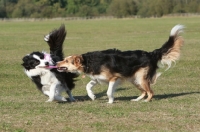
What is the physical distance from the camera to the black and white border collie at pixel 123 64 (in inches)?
378

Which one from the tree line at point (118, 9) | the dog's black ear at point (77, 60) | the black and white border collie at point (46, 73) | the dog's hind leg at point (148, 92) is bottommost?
the tree line at point (118, 9)

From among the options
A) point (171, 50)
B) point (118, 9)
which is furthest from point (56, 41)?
point (118, 9)

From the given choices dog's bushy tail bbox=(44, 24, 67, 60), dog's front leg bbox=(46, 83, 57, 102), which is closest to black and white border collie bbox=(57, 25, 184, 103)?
dog's front leg bbox=(46, 83, 57, 102)

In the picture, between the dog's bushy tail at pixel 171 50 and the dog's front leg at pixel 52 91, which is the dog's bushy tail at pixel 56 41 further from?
the dog's bushy tail at pixel 171 50

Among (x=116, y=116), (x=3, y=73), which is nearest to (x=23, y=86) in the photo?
(x=3, y=73)

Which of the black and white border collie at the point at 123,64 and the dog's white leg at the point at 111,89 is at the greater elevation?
the black and white border collie at the point at 123,64

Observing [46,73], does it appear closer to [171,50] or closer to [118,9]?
[171,50]

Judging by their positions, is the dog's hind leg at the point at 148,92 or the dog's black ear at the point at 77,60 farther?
the dog's hind leg at the point at 148,92

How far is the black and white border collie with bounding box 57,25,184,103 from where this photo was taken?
9602 mm

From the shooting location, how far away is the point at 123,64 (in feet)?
32.1

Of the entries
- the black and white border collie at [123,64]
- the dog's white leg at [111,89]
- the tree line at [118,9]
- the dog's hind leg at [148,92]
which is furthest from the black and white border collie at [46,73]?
the tree line at [118,9]

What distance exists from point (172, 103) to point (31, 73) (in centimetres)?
283

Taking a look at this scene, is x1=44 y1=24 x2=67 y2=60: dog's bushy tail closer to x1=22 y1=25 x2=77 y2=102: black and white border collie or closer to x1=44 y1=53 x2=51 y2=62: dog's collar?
x1=22 y1=25 x2=77 y2=102: black and white border collie

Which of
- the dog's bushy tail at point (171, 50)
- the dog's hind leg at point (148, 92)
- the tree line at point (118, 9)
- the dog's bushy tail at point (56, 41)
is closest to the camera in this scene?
the dog's hind leg at point (148, 92)
